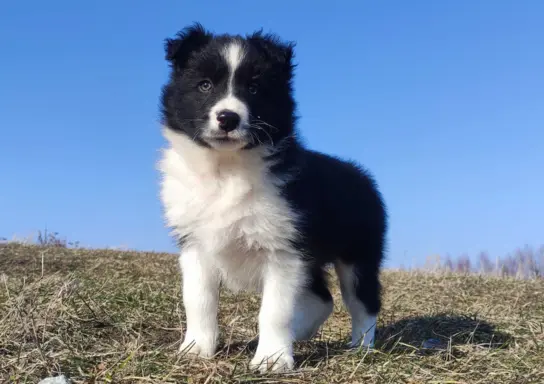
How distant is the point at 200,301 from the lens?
4375 millimetres

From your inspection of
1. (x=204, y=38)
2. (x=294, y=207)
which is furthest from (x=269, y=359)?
(x=204, y=38)

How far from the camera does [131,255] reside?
10.3 m

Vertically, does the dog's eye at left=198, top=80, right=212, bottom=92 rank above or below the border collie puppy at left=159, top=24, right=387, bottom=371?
above

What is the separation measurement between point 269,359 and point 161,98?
2.01 meters

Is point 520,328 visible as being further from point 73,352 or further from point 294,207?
point 73,352

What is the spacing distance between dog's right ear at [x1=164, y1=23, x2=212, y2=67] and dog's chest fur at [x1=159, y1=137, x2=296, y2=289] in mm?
587

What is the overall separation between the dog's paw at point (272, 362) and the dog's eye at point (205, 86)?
179 cm

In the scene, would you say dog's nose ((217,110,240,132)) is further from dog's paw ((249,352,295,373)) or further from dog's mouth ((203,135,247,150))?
dog's paw ((249,352,295,373))

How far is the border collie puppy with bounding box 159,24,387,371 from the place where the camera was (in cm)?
405

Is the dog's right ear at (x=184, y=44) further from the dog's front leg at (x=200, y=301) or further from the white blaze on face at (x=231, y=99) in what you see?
the dog's front leg at (x=200, y=301)

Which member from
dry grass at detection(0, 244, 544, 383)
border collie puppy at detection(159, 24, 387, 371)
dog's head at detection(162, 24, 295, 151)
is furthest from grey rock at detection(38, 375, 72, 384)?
A: dog's head at detection(162, 24, 295, 151)

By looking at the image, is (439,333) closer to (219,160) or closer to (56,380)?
(219,160)

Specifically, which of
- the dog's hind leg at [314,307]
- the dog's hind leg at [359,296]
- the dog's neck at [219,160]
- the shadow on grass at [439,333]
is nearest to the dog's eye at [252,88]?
the dog's neck at [219,160]

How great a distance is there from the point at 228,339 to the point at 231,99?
1.77 metres
